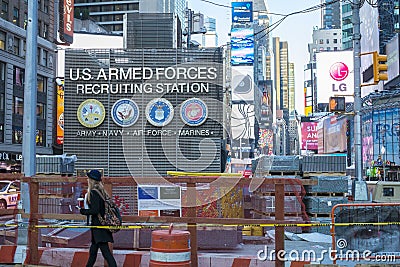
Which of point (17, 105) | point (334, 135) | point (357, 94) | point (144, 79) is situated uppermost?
point (17, 105)

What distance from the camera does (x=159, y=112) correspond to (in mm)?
23078

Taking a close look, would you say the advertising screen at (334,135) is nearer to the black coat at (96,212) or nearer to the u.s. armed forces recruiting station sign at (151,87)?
the u.s. armed forces recruiting station sign at (151,87)

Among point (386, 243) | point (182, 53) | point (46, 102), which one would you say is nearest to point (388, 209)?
point (386, 243)

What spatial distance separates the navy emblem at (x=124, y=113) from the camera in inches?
902

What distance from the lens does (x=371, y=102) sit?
5531cm

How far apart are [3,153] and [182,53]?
3319 centimetres

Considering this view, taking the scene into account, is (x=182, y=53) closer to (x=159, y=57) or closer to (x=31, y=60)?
(x=159, y=57)

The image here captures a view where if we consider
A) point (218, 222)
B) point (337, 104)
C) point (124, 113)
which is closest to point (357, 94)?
point (337, 104)

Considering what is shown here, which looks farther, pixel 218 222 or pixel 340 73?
pixel 340 73

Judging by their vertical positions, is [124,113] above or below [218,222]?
above

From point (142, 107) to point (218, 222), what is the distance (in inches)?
571

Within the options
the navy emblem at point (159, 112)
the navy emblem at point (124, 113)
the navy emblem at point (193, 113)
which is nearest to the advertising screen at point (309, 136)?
the navy emblem at point (193, 113)

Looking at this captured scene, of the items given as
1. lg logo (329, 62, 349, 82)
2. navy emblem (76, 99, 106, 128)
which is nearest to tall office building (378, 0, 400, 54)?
lg logo (329, 62, 349, 82)

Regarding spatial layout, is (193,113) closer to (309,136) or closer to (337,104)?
(337,104)
